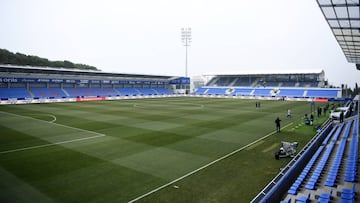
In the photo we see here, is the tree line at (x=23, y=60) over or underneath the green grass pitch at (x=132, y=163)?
over

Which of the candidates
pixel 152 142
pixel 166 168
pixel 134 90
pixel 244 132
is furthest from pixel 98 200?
pixel 134 90

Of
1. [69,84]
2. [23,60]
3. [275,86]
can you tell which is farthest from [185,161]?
[23,60]

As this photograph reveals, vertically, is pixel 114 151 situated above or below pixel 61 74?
below

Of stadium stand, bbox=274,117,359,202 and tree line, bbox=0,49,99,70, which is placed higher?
tree line, bbox=0,49,99,70

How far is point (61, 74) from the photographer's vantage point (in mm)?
61125

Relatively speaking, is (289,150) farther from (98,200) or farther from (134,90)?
(134,90)

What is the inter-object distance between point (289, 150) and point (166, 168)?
293 inches

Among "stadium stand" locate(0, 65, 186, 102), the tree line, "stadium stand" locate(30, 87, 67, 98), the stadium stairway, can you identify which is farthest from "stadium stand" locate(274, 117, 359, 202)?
the tree line

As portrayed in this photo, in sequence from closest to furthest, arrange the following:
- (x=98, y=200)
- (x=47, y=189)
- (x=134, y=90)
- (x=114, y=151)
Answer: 1. (x=98, y=200)
2. (x=47, y=189)
3. (x=114, y=151)
4. (x=134, y=90)

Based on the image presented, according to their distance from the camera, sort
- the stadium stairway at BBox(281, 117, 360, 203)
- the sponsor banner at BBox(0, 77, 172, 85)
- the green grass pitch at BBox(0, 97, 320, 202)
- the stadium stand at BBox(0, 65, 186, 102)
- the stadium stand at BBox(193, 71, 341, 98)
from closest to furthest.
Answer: the stadium stairway at BBox(281, 117, 360, 203) < the green grass pitch at BBox(0, 97, 320, 202) < the sponsor banner at BBox(0, 77, 172, 85) < the stadium stand at BBox(0, 65, 186, 102) < the stadium stand at BBox(193, 71, 341, 98)

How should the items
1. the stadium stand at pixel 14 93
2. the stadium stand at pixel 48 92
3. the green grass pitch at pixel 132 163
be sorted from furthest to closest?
1. the stadium stand at pixel 48 92
2. the stadium stand at pixel 14 93
3. the green grass pitch at pixel 132 163

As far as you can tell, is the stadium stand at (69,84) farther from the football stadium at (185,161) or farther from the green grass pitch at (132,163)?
the green grass pitch at (132,163)

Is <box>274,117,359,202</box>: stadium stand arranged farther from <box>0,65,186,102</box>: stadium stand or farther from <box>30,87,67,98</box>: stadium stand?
<box>30,87,67,98</box>: stadium stand

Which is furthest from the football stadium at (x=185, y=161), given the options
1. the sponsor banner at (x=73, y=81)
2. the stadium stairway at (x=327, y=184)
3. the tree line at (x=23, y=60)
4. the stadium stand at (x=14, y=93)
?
the tree line at (x=23, y=60)
